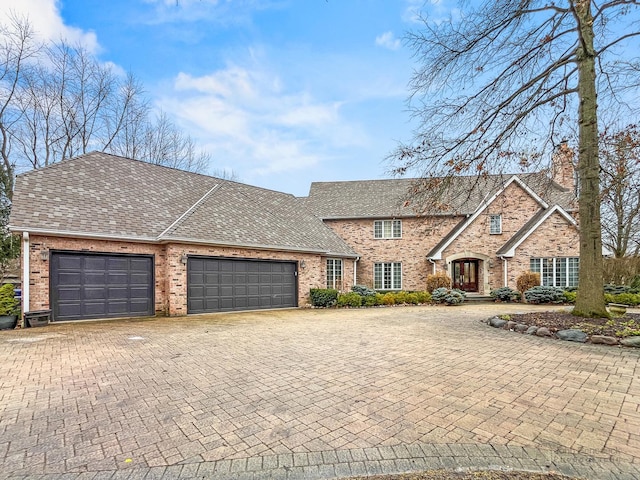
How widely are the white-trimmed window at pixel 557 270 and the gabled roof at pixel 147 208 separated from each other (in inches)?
424

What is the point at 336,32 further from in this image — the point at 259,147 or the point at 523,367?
the point at 259,147

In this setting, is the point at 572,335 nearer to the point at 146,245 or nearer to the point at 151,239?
the point at 151,239

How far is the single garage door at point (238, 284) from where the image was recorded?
1269 centimetres

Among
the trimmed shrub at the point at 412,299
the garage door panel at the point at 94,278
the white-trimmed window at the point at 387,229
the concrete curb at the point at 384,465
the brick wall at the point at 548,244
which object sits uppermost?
the white-trimmed window at the point at 387,229

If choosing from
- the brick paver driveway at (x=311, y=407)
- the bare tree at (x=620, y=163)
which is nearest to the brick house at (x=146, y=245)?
the brick paver driveway at (x=311, y=407)

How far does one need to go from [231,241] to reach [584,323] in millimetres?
11648

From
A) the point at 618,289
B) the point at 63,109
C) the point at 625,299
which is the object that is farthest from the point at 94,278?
the point at 618,289

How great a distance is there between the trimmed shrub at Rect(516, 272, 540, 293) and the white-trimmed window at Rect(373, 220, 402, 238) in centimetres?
737

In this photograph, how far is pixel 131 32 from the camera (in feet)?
32.2

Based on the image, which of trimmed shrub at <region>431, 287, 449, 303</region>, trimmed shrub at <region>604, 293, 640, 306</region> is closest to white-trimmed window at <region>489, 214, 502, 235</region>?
trimmed shrub at <region>431, 287, 449, 303</region>

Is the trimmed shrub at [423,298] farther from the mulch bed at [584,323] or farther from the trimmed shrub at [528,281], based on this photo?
the mulch bed at [584,323]

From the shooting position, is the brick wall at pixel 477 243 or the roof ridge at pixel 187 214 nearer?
the roof ridge at pixel 187 214

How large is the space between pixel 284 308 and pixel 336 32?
11379 mm

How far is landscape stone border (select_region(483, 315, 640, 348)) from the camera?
701 centimetres
